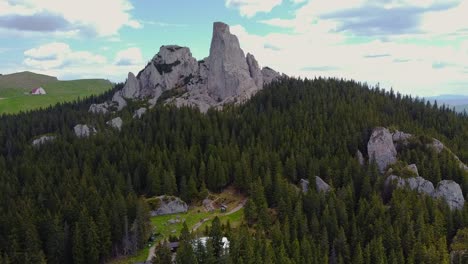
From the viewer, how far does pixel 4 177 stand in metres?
135

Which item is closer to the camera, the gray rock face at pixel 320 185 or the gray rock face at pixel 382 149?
the gray rock face at pixel 320 185

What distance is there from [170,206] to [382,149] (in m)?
78.6

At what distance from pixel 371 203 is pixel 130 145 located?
8777cm

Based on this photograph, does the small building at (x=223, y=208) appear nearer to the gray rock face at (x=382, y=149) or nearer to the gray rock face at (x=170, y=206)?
the gray rock face at (x=170, y=206)

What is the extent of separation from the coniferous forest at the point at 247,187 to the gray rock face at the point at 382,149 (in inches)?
194

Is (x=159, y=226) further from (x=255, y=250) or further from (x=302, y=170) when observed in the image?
(x=302, y=170)

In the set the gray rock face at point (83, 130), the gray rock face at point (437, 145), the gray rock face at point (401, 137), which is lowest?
the gray rock face at point (437, 145)

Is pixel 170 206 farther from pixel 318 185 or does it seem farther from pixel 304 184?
pixel 318 185

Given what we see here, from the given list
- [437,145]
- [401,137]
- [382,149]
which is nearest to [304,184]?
[382,149]

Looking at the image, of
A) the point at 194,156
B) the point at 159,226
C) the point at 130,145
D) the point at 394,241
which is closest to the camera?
the point at 394,241

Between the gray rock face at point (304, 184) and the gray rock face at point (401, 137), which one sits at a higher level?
the gray rock face at point (401, 137)

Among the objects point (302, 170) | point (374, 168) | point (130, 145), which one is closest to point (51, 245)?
point (130, 145)

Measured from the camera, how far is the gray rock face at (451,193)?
126250 millimetres

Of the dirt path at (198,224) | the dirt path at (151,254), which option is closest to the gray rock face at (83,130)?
the dirt path at (198,224)
